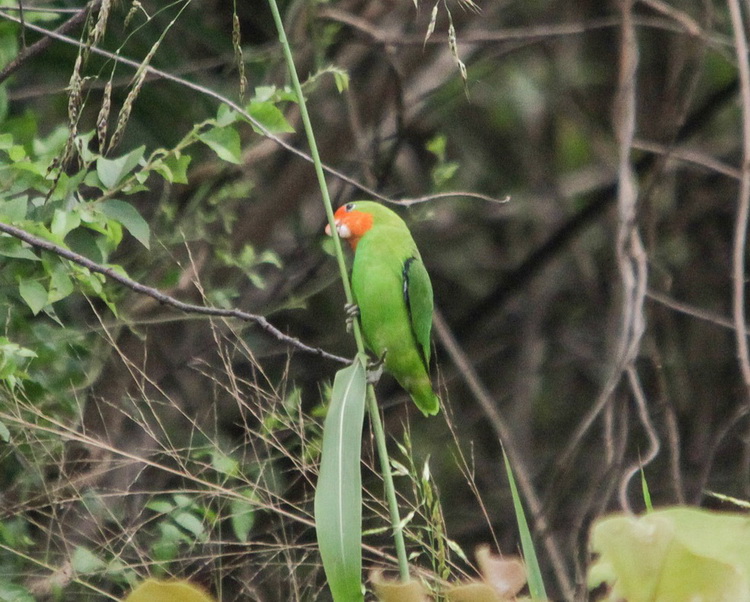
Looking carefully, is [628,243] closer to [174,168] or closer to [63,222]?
[174,168]

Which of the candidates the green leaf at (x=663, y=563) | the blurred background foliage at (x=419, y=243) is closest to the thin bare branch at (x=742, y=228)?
the blurred background foliage at (x=419, y=243)

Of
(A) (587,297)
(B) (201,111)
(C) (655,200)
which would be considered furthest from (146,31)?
(A) (587,297)

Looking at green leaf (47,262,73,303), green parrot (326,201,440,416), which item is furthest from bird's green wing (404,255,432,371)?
green leaf (47,262,73,303)

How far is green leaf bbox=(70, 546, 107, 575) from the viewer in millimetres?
1526

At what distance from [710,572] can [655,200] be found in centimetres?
244

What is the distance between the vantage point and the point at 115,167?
64.3 inches

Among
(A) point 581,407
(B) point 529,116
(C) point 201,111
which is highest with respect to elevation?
(C) point 201,111

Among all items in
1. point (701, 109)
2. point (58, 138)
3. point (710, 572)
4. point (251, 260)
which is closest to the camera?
point (710, 572)

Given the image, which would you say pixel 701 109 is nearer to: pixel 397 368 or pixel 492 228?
pixel 492 228

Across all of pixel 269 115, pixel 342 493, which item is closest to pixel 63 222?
pixel 269 115

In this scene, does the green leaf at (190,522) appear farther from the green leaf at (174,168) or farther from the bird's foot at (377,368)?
the green leaf at (174,168)

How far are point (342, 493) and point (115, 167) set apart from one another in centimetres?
88

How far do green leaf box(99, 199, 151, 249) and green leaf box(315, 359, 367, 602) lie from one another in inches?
25.5

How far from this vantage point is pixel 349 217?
86.7 inches
